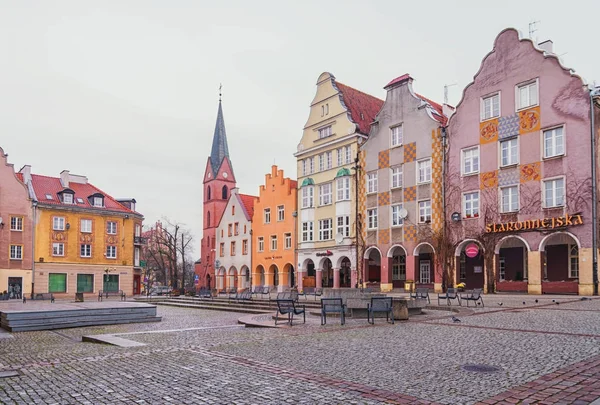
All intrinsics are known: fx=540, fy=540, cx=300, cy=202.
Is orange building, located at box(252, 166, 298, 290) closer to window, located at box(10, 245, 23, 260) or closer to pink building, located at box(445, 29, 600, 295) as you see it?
pink building, located at box(445, 29, 600, 295)

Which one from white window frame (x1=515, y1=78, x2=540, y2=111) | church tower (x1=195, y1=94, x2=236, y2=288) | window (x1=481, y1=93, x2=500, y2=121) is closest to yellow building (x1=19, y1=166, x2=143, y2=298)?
church tower (x1=195, y1=94, x2=236, y2=288)

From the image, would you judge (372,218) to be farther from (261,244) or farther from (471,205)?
(261,244)

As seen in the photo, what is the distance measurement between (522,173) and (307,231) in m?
20.9

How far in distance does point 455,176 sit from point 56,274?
37264 mm

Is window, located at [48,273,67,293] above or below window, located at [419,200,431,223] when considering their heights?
below

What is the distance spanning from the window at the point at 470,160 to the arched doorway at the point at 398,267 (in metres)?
8.55

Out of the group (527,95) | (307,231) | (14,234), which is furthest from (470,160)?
(14,234)

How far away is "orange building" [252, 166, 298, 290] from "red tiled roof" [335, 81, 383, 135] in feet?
31.1

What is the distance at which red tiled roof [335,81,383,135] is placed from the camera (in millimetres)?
45000

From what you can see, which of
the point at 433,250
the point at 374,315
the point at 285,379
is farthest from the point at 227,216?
the point at 285,379

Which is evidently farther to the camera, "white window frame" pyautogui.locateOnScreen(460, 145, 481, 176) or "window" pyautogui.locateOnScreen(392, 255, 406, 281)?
"window" pyautogui.locateOnScreen(392, 255, 406, 281)

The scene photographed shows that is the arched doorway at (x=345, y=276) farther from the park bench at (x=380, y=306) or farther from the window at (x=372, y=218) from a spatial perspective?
the park bench at (x=380, y=306)

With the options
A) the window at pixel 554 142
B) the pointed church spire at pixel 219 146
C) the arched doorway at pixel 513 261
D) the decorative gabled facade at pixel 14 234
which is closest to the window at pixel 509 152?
the window at pixel 554 142

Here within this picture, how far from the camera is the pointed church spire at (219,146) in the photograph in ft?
235
